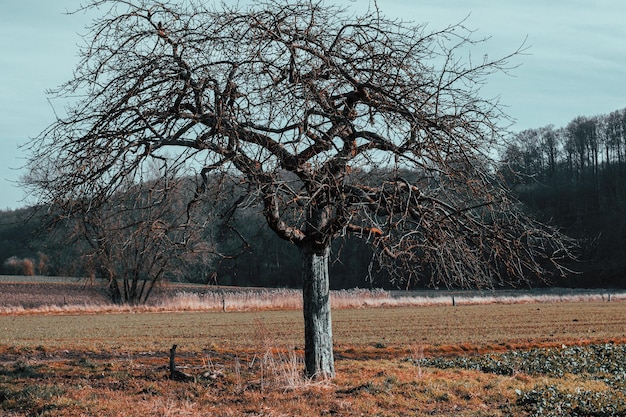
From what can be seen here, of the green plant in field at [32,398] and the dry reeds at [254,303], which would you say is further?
the dry reeds at [254,303]

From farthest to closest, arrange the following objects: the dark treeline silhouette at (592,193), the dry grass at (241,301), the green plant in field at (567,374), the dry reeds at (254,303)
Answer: the dark treeline silhouette at (592,193), the dry grass at (241,301), the dry reeds at (254,303), the green plant in field at (567,374)

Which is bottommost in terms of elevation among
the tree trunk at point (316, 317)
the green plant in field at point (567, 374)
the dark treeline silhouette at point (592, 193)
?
the green plant in field at point (567, 374)

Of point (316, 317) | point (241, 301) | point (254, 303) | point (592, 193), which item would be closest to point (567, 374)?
point (316, 317)

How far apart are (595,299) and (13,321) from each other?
39150mm

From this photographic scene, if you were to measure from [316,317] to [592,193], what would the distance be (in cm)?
8534

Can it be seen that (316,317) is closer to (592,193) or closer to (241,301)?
(241,301)

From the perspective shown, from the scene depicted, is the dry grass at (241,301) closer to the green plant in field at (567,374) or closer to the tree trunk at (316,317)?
the green plant in field at (567,374)

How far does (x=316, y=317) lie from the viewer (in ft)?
36.1

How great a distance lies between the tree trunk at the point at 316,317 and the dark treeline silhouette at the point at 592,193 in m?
69.3

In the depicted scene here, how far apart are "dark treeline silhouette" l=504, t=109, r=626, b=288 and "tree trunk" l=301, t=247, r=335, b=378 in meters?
69.3

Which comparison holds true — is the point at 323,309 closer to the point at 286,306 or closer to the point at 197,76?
the point at 197,76

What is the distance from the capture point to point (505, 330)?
26797 millimetres

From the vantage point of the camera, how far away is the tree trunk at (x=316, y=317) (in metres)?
11.0

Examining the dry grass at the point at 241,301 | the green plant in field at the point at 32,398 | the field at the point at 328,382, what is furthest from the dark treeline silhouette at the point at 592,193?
the green plant in field at the point at 32,398
